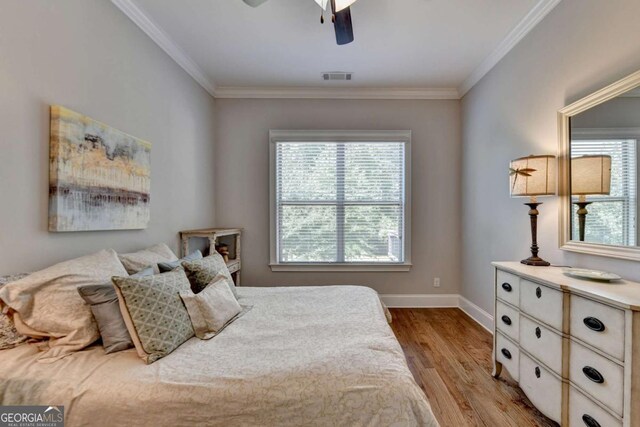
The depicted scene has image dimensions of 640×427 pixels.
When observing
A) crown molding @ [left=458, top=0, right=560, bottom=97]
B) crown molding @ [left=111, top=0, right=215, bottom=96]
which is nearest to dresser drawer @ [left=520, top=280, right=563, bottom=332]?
crown molding @ [left=458, top=0, right=560, bottom=97]

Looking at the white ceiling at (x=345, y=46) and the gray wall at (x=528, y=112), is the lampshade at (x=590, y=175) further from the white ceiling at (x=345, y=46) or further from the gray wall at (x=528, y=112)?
the white ceiling at (x=345, y=46)

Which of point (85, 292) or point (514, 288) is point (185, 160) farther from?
point (514, 288)

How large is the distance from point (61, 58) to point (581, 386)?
3.25 meters

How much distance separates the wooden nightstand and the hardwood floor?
192 centimetres

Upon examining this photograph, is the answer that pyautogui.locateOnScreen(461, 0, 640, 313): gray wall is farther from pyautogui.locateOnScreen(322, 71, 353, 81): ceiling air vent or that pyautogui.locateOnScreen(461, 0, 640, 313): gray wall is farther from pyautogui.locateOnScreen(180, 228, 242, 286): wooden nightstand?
pyautogui.locateOnScreen(180, 228, 242, 286): wooden nightstand

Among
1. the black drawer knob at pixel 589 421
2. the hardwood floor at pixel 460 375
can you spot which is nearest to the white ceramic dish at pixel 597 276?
the black drawer knob at pixel 589 421

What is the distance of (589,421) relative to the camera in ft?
4.57

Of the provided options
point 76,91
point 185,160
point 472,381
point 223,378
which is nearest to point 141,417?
point 223,378

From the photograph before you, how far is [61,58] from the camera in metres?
1.69

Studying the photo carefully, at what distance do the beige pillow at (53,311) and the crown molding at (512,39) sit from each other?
352 centimetres

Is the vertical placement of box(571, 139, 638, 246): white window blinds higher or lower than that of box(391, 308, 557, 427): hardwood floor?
higher

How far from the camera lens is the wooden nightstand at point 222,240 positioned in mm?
2955

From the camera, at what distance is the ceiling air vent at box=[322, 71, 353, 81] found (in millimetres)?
3314

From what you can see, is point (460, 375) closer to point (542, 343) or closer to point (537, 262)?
point (542, 343)
